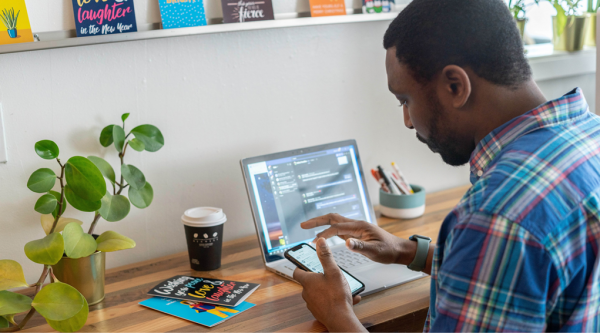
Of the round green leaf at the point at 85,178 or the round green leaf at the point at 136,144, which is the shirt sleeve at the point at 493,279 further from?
the round green leaf at the point at 136,144

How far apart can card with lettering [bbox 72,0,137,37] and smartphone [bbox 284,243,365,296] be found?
626 millimetres

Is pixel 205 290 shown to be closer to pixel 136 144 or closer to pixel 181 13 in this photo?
pixel 136 144

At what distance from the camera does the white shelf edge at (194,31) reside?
1057 millimetres

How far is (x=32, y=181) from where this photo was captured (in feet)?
3.26

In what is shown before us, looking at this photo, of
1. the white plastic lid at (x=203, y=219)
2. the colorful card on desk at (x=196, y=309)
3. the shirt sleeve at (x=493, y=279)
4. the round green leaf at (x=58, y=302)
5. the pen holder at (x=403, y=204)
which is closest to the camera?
the shirt sleeve at (x=493, y=279)

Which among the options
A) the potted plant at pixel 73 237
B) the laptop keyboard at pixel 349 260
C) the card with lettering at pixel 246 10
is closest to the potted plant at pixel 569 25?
the card with lettering at pixel 246 10

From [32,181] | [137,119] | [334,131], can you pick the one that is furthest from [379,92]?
[32,181]

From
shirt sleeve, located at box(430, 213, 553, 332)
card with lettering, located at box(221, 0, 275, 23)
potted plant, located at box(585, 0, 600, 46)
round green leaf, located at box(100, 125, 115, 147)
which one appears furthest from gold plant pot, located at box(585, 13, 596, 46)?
round green leaf, located at box(100, 125, 115, 147)

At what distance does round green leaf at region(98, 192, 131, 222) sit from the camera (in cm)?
106

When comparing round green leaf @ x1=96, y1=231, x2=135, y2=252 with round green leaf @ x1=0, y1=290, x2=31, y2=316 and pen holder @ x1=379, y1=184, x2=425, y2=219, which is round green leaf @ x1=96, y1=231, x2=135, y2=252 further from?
pen holder @ x1=379, y1=184, x2=425, y2=219

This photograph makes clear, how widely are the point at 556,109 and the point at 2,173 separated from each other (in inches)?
42.9

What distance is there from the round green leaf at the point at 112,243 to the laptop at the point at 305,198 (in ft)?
1.07

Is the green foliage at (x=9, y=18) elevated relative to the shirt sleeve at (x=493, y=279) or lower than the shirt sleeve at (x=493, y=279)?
elevated

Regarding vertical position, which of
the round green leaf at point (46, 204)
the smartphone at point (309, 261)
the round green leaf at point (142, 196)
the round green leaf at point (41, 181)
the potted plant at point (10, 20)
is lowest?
the smartphone at point (309, 261)
